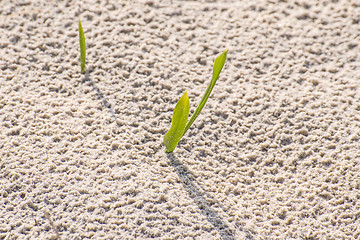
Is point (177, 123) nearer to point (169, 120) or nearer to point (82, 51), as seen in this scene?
point (169, 120)

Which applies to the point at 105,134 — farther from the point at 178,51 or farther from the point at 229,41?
the point at 229,41

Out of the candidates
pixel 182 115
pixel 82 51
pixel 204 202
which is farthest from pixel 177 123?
pixel 82 51

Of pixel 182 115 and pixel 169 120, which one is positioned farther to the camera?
pixel 169 120

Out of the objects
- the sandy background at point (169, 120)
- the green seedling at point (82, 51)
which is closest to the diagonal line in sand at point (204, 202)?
the sandy background at point (169, 120)

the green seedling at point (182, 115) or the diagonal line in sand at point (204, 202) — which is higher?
the green seedling at point (182, 115)

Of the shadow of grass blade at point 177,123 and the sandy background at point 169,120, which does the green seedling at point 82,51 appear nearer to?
the sandy background at point 169,120

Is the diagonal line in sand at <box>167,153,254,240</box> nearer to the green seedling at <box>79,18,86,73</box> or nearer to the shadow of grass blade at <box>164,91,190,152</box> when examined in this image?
the shadow of grass blade at <box>164,91,190,152</box>
